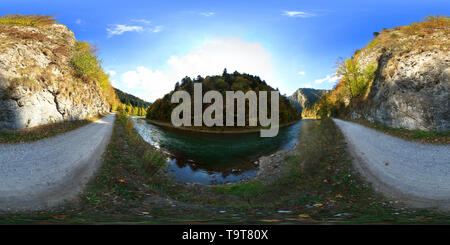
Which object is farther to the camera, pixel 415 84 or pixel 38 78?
pixel 38 78

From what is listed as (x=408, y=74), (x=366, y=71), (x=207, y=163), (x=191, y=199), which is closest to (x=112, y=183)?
(x=191, y=199)

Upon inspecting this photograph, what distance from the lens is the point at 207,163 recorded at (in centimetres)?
877

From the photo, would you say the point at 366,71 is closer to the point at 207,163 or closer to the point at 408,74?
the point at 408,74

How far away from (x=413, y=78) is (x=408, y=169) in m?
6.53

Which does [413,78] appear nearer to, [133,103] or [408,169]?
[408,169]

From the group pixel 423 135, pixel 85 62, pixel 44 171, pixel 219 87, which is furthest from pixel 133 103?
pixel 423 135

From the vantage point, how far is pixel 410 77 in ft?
28.6

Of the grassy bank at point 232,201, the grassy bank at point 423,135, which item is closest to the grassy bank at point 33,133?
the grassy bank at point 232,201

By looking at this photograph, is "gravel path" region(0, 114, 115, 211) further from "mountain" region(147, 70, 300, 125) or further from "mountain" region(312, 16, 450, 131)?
"mountain" region(147, 70, 300, 125)

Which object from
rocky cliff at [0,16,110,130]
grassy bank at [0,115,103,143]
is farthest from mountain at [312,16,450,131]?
rocky cliff at [0,16,110,130]

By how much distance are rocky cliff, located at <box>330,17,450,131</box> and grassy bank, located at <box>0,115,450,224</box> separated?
4012 millimetres
